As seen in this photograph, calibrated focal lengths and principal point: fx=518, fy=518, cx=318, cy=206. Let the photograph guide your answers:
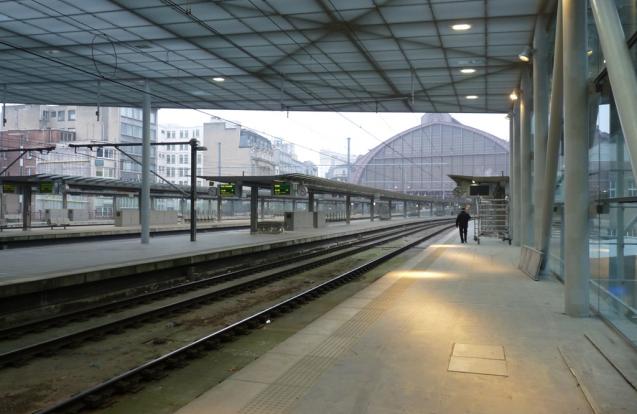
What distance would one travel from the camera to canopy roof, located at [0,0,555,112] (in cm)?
1288

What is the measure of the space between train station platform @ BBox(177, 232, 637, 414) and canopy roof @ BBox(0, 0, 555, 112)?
7.32 meters

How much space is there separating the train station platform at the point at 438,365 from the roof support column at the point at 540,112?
16.1ft

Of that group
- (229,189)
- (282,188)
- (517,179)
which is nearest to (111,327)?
(517,179)

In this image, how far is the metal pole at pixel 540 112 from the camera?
505 inches

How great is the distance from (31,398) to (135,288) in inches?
280

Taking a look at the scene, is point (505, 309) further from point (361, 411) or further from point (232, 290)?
point (232, 290)

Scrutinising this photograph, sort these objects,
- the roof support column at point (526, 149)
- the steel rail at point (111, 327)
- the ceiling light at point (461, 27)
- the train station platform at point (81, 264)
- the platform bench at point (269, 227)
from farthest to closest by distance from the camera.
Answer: the platform bench at point (269, 227) < the roof support column at point (526, 149) < the ceiling light at point (461, 27) < the train station platform at point (81, 264) < the steel rail at point (111, 327)

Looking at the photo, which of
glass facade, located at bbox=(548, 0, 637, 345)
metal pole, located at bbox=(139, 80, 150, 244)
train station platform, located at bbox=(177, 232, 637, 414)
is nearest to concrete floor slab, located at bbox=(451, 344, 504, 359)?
train station platform, located at bbox=(177, 232, 637, 414)

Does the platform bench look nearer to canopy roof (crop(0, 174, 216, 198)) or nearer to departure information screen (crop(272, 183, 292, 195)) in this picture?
departure information screen (crop(272, 183, 292, 195))

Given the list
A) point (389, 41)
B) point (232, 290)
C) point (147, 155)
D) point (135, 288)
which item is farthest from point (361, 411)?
point (147, 155)

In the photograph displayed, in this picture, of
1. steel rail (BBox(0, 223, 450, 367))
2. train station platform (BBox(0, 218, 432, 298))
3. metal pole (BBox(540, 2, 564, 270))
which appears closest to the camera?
steel rail (BBox(0, 223, 450, 367))

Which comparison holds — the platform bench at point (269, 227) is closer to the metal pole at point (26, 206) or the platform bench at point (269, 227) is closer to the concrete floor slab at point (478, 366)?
the metal pole at point (26, 206)

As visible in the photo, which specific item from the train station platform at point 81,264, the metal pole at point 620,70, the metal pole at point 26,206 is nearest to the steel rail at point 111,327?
Answer: the train station platform at point 81,264

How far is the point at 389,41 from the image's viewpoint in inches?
604
